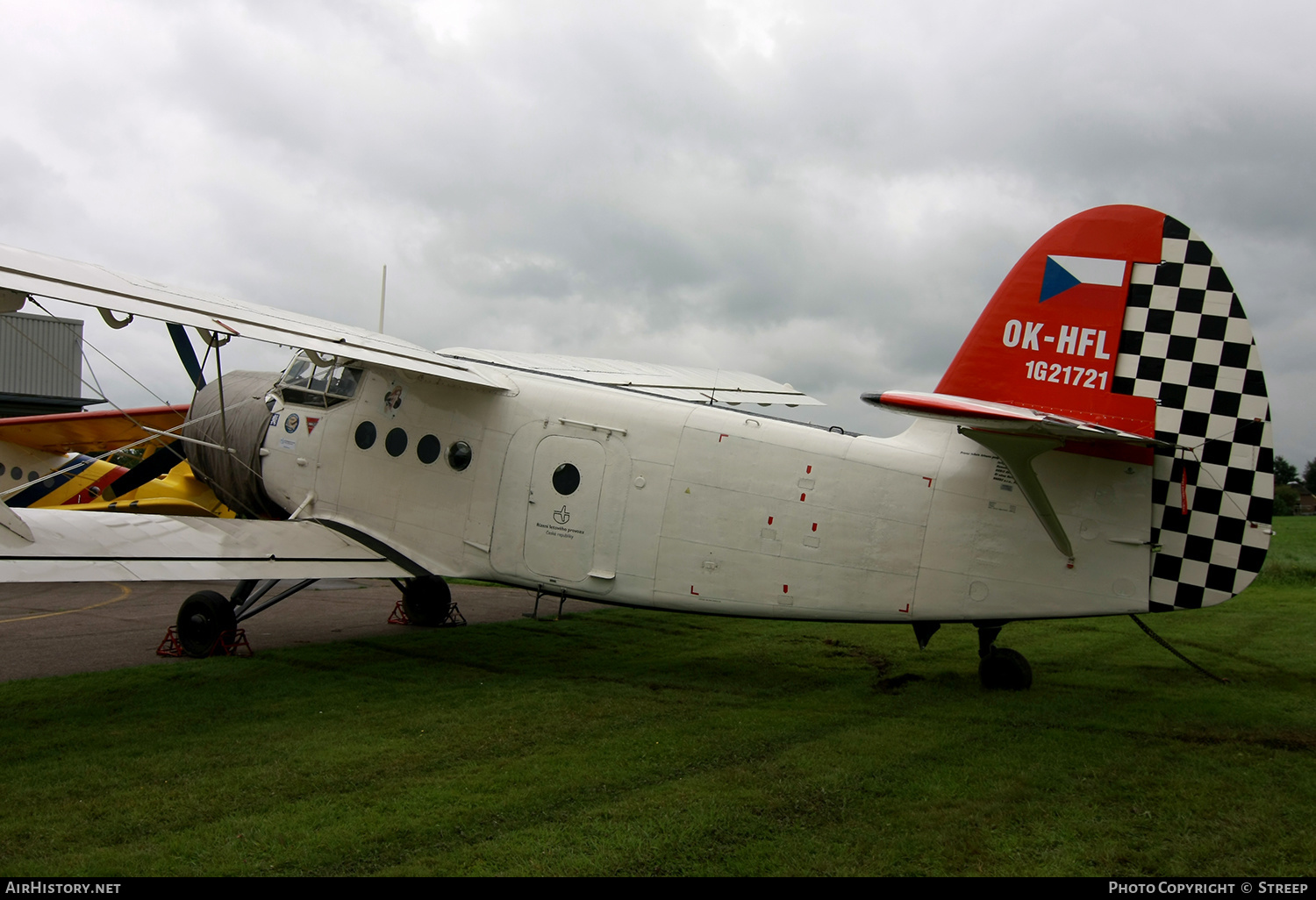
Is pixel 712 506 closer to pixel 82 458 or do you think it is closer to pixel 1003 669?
pixel 1003 669

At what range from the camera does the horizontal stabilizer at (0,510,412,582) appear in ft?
21.4

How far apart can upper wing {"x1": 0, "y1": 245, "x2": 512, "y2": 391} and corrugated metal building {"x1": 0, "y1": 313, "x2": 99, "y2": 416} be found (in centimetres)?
3426

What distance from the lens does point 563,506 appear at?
27.1 ft

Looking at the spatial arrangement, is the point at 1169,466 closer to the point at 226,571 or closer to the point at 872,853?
the point at 872,853

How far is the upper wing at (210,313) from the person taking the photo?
649 centimetres

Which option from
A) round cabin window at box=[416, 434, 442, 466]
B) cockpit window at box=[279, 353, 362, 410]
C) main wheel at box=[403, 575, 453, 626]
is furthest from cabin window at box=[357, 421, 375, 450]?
main wheel at box=[403, 575, 453, 626]

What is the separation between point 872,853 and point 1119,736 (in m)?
3.11

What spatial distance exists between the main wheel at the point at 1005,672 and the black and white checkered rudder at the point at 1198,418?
1.48m

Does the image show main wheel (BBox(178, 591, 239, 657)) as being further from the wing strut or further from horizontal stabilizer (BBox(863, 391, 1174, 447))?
the wing strut

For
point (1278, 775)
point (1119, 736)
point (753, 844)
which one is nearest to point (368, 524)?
point (753, 844)

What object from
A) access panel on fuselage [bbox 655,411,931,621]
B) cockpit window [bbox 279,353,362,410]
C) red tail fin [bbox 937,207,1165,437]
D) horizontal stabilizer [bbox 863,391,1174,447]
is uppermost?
red tail fin [bbox 937,207,1165,437]

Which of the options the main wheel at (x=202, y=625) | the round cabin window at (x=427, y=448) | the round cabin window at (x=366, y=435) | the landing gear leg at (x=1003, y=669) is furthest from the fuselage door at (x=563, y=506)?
the landing gear leg at (x=1003, y=669)

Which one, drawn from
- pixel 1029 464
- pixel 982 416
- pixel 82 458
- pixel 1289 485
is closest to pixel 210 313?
pixel 982 416

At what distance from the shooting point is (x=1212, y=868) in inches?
160
